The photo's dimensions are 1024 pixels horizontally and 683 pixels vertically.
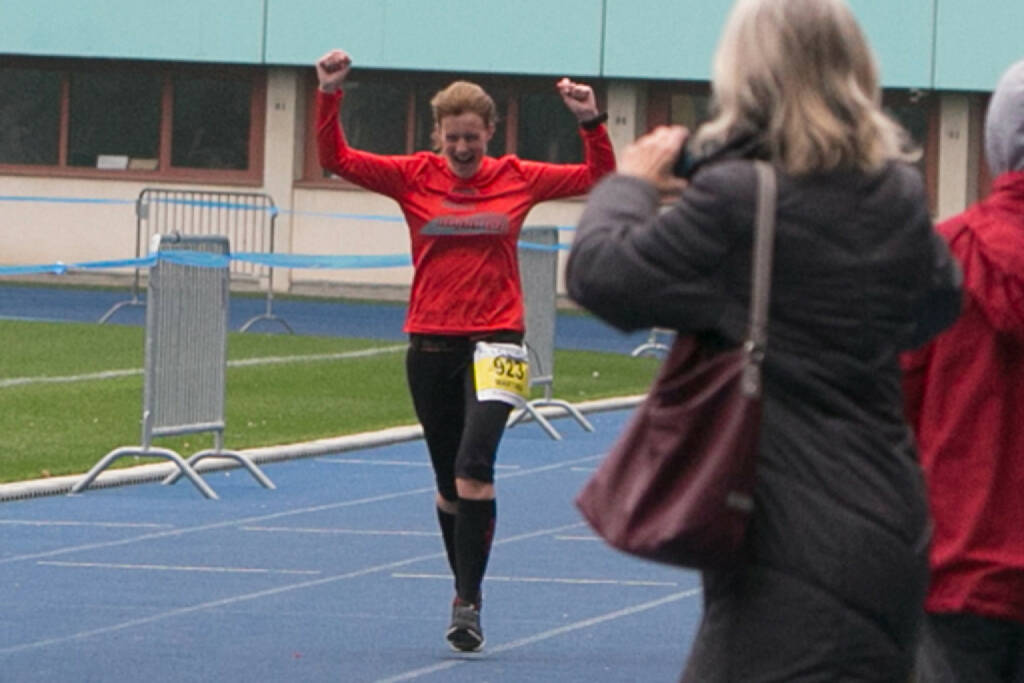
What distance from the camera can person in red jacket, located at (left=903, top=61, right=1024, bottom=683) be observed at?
4.74 m

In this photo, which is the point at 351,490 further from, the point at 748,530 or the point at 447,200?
the point at 748,530

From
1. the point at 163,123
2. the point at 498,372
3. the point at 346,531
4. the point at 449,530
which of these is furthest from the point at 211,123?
the point at 498,372

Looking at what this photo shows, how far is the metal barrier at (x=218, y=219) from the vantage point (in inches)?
1284

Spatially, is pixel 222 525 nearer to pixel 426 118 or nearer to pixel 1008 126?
pixel 1008 126

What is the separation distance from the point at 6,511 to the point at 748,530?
9.28 metres

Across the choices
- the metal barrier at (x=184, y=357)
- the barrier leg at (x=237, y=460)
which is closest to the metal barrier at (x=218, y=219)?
the barrier leg at (x=237, y=460)

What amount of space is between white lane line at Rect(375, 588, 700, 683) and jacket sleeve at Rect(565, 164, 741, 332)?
4.37 metres

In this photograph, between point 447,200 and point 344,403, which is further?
point 344,403

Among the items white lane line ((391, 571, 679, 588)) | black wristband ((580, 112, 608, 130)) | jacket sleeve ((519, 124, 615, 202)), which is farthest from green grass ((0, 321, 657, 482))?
black wristband ((580, 112, 608, 130))

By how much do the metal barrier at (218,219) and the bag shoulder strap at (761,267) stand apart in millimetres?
27971

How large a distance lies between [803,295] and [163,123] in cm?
3349

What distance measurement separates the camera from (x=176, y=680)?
26.6 feet

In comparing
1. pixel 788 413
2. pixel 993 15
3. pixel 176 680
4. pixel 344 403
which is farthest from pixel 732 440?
pixel 993 15

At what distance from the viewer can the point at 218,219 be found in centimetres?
3334
